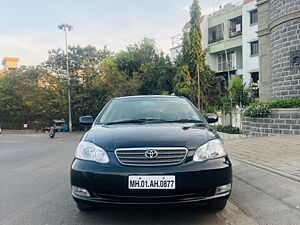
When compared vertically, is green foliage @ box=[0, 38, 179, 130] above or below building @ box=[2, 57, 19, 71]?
below

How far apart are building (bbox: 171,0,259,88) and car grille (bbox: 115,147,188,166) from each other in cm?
2335

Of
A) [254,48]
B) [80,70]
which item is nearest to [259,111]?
[254,48]

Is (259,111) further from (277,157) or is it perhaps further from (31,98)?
(31,98)

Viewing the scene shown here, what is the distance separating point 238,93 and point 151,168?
48.7ft

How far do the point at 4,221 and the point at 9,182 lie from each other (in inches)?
87.9

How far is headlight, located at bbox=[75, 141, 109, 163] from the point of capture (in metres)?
3.00

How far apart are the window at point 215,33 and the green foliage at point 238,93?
15.9 meters

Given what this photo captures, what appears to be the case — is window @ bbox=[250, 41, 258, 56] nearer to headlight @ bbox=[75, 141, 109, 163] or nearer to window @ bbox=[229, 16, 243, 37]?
window @ bbox=[229, 16, 243, 37]

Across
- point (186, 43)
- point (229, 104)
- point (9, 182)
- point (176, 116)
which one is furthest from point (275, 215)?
point (186, 43)

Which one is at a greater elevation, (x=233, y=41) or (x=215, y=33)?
(x=215, y=33)

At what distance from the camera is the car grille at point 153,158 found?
289 centimetres

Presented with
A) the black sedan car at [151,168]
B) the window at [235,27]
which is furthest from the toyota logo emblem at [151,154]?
the window at [235,27]

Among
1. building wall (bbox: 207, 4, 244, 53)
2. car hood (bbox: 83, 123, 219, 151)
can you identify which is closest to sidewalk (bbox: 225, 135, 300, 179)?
car hood (bbox: 83, 123, 219, 151)

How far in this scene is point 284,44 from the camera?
12.3 meters
